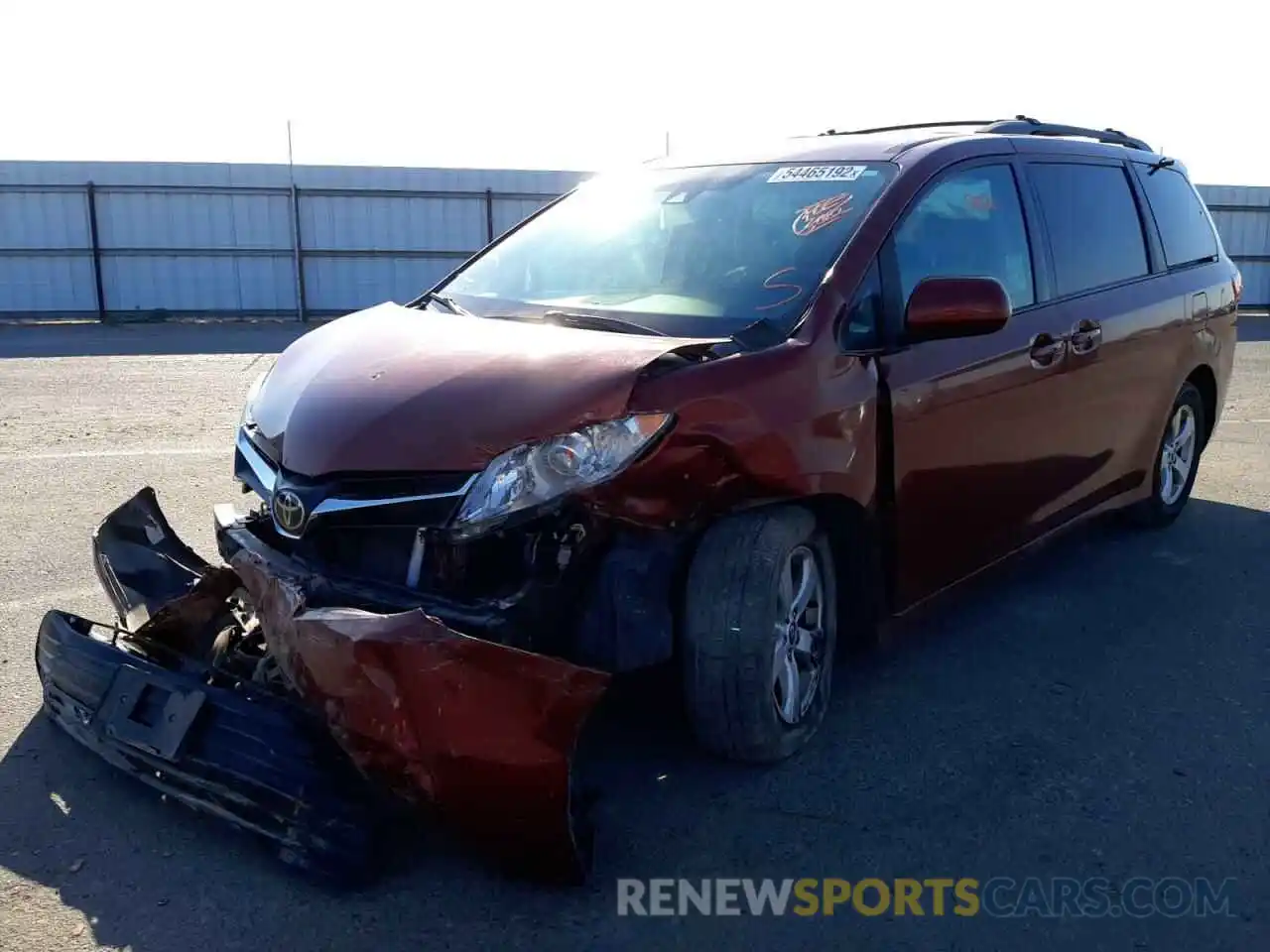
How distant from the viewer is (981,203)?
4270 mm

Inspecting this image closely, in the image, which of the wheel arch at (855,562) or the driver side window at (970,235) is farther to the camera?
the driver side window at (970,235)

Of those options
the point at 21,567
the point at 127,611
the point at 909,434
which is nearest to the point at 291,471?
the point at 127,611

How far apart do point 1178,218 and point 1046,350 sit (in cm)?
210

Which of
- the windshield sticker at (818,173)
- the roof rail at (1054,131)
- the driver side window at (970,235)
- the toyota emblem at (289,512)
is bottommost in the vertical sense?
the toyota emblem at (289,512)

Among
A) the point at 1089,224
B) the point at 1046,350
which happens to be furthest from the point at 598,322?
the point at 1089,224

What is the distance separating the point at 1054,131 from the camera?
17.1ft

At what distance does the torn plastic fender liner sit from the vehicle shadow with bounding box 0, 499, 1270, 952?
25 cm

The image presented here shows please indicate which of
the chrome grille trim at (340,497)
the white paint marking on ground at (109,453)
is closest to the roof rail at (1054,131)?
the chrome grille trim at (340,497)

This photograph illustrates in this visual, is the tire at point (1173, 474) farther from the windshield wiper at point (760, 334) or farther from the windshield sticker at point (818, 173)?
the windshield wiper at point (760, 334)

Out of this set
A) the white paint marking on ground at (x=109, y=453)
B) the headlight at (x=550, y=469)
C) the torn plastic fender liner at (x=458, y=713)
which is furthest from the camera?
the white paint marking on ground at (x=109, y=453)

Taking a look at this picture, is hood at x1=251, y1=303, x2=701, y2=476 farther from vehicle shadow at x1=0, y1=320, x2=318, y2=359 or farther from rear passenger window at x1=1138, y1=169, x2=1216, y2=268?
vehicle shadow at x1=0, y1=320, x2=318, y2=359

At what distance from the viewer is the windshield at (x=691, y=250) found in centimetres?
359

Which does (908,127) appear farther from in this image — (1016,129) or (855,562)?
(855,562)

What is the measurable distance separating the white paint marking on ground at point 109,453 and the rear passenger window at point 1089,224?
5.13 meters
